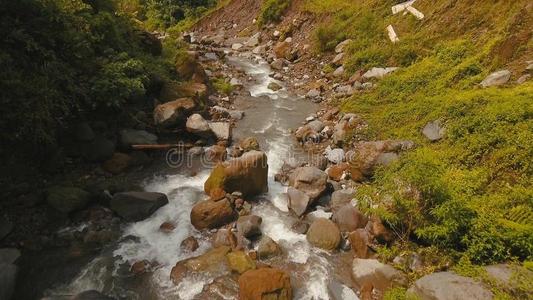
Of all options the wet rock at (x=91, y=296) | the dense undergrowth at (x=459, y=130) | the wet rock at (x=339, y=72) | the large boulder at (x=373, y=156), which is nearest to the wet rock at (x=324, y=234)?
the dense undergrowth at (x=459, y=130)

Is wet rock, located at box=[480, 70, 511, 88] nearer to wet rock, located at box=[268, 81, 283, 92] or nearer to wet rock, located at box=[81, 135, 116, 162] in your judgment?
wet rock, located at box=[268, 81, 283, 92]

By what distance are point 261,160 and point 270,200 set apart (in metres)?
1.18

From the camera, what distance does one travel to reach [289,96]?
17719mm

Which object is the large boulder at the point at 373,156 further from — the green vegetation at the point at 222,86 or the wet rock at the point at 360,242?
the green vegetation at the point at 222,86

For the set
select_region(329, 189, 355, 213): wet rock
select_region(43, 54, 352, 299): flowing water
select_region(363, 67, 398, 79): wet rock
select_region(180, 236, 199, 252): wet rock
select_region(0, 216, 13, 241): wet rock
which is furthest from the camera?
select_region(363, 67, 398, 79): wet rock

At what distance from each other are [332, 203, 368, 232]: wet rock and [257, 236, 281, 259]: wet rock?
1.79 meters

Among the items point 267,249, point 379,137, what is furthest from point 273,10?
point 267,249

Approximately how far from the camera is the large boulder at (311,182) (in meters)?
10.0

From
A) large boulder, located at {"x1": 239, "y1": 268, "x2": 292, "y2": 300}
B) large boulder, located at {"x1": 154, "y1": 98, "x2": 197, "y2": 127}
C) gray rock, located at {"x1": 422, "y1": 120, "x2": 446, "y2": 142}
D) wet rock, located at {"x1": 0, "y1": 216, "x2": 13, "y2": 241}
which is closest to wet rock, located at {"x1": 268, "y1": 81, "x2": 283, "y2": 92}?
large boulder, located at {"x1": 154, "y1": 98, "x2": 197, "y2": 127}

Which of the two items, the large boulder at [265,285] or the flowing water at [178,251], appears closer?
the large boulder at [265,285]

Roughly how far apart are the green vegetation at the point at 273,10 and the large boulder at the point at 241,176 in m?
21.6

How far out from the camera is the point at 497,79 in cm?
1073

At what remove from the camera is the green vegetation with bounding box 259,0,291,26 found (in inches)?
1129

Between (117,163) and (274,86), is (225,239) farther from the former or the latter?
(274,86)
